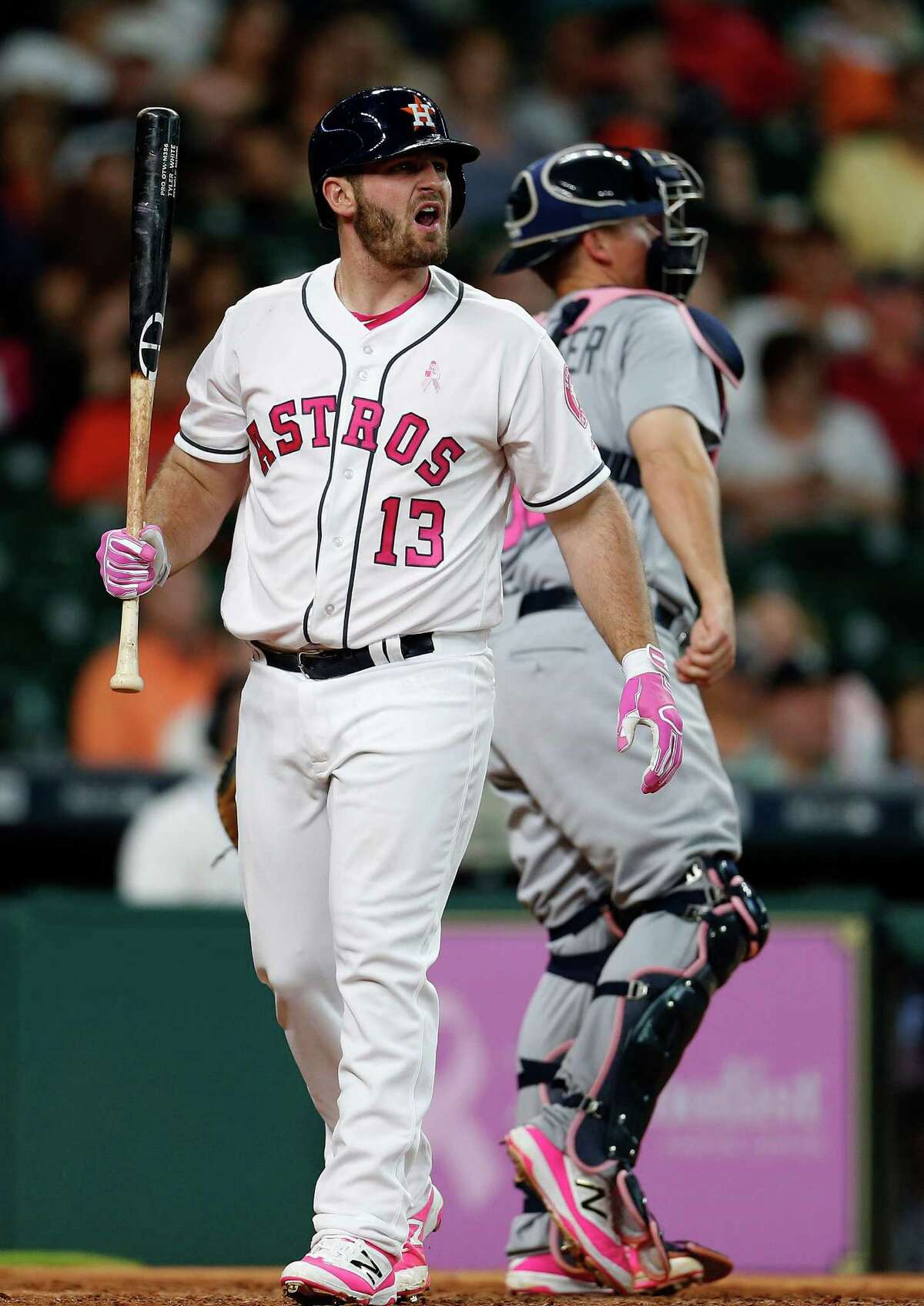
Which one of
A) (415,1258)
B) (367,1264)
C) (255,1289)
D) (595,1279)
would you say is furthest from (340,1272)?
(255,1289)

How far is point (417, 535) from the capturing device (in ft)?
10.7

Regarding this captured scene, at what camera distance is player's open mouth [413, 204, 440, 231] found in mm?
3303

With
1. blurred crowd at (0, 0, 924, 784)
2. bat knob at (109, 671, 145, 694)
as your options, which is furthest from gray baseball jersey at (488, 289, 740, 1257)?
blurred crowd at (0, 0, 924, 784)

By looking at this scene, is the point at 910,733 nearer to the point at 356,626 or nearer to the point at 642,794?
the point at 642,794

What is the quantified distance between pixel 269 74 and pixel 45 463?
251cm

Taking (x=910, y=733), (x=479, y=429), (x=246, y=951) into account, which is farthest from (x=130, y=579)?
(x=910, y=733)

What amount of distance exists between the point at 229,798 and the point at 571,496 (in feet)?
2.83

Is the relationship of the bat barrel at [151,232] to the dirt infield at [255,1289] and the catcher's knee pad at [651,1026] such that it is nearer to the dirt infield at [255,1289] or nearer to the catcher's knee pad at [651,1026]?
the catcher's knee pad at [651,1026]

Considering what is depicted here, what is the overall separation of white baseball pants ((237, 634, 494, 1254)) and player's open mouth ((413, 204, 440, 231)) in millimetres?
649

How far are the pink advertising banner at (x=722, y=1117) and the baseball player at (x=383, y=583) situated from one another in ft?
7.47

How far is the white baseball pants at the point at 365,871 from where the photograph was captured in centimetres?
313

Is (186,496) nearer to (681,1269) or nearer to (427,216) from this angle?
(427,216)

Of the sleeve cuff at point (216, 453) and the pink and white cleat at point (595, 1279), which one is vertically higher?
the sleeve cuff at point (216, 453)

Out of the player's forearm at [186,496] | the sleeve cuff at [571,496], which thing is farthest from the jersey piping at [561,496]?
the player's forearm at [186,496]
